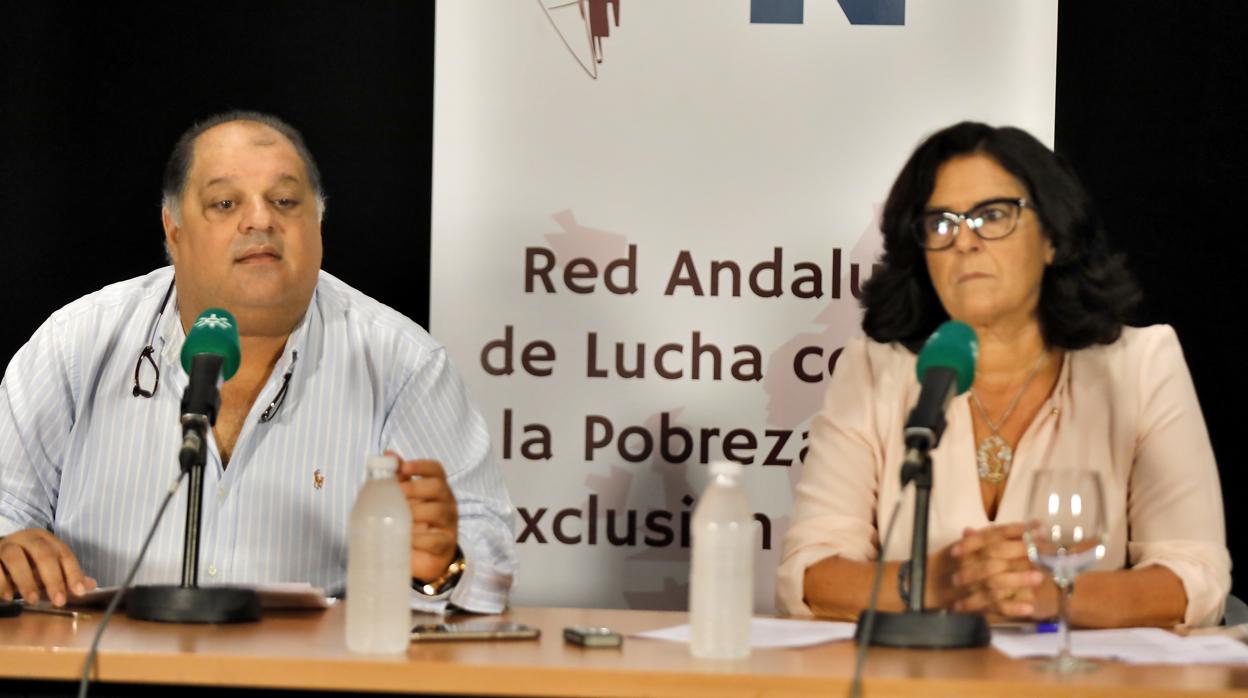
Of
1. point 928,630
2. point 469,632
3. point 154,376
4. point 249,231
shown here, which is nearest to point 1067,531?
point 928,630

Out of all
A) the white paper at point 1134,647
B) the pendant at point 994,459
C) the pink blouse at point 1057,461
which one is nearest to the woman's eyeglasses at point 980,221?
the pink blouse at point 1057,461

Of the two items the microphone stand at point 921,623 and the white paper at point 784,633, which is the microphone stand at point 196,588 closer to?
the white paper at point 784,633

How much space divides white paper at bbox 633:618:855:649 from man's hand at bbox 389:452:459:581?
1.43 ft

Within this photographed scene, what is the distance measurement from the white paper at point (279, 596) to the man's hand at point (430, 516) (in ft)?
0.56

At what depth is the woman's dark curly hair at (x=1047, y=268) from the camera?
289 cm

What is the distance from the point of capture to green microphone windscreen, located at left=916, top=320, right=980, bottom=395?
6.41ft

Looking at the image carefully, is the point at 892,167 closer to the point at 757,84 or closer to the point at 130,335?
the point at 757,84

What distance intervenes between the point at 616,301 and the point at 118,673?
1.85 meters

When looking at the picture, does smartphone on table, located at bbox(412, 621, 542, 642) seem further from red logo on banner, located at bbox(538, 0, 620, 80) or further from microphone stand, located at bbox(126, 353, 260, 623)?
red logo on banner, located at bbox(538, 0, 620, 80)

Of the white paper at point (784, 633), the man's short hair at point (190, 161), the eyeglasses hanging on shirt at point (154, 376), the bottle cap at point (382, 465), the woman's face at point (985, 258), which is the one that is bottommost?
the white paper at point (784, 633)

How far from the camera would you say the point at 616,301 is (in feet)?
11.6

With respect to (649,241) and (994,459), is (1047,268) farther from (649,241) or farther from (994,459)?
(649,241)

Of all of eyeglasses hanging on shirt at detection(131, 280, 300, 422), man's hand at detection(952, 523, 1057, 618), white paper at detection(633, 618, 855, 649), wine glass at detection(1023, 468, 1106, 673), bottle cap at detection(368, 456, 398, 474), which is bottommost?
white paper at detection(633, 618, 855, 649)

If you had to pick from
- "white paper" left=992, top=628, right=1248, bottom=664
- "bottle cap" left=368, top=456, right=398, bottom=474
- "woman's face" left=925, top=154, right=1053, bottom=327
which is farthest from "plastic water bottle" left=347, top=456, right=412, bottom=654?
"woman's face" left=925, top=154, right=1053, bottom=327
